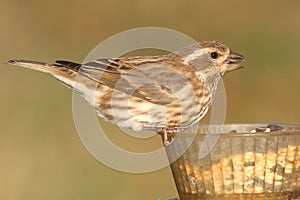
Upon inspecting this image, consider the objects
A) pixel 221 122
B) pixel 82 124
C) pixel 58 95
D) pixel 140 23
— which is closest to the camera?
pixel 221 122

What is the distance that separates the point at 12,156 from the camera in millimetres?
10320

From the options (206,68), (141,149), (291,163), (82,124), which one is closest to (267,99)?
(141,149)

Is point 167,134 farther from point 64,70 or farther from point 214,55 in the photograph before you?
point 64,70

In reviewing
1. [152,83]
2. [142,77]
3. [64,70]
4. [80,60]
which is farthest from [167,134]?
[80,60]

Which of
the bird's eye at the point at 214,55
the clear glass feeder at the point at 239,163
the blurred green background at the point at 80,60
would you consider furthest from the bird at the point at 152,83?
the blurred green background at the point at 80,60

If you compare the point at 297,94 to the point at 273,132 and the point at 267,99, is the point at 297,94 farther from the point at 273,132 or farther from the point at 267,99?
the point at 273,132

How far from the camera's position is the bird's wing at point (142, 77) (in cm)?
675

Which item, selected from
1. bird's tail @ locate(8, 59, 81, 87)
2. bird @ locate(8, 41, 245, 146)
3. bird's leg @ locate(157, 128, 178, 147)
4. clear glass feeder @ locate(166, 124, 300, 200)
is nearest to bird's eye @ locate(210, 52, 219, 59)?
bird @ locate(8, 41, 245, 146)

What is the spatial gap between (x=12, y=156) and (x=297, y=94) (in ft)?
10.7

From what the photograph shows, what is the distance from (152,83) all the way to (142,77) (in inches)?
4.7

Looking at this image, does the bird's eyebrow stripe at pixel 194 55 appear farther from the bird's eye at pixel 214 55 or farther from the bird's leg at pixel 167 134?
the bird's leg at pixel 167 134

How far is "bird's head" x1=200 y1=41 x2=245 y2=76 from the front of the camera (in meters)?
6.78

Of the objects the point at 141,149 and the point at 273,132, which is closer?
the point at 273,132

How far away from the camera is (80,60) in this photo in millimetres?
11508
